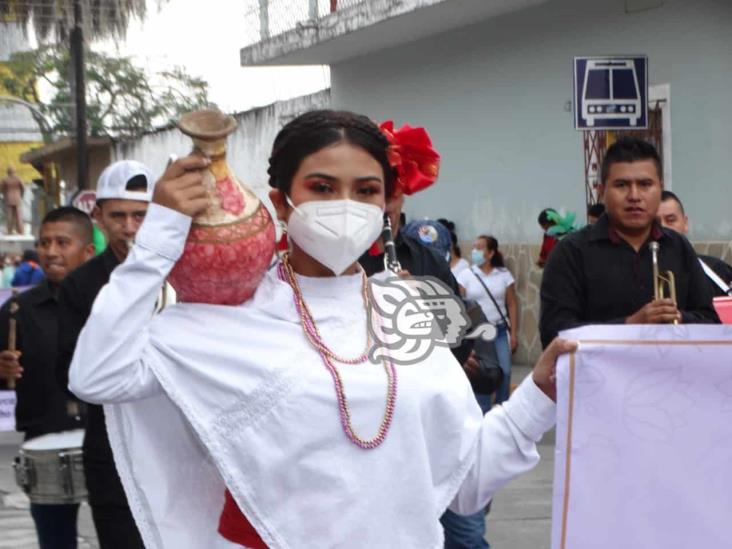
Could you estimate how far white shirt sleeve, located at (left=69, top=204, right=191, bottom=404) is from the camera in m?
2.72

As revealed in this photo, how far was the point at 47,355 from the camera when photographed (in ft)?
20.5

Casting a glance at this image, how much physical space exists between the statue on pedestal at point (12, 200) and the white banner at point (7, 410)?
2331cm

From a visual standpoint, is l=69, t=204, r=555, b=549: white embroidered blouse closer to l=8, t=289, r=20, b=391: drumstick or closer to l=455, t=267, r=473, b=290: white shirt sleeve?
l=8, t=289, r=20, b=391: drumstick

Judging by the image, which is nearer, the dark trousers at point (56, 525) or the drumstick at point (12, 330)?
the dark trousers at point (56, 525)

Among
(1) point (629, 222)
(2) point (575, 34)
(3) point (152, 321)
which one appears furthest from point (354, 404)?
(2) point (575, 34)

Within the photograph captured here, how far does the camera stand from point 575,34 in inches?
625

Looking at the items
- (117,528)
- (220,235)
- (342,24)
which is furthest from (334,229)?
(342,24)

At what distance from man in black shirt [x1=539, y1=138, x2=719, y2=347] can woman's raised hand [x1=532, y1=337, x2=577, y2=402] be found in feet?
7.05

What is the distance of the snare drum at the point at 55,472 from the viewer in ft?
18.2

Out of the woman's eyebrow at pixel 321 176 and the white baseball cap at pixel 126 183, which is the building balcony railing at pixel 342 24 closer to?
the white baseball cap at pixel 126 183

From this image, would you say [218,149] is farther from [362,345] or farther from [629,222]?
[629,222]

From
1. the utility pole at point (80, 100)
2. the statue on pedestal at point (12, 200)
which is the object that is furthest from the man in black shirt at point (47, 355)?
the statue on pedestal at point (12, 200)

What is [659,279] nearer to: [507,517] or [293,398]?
[293,398]

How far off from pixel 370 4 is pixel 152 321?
15717 millimetres
